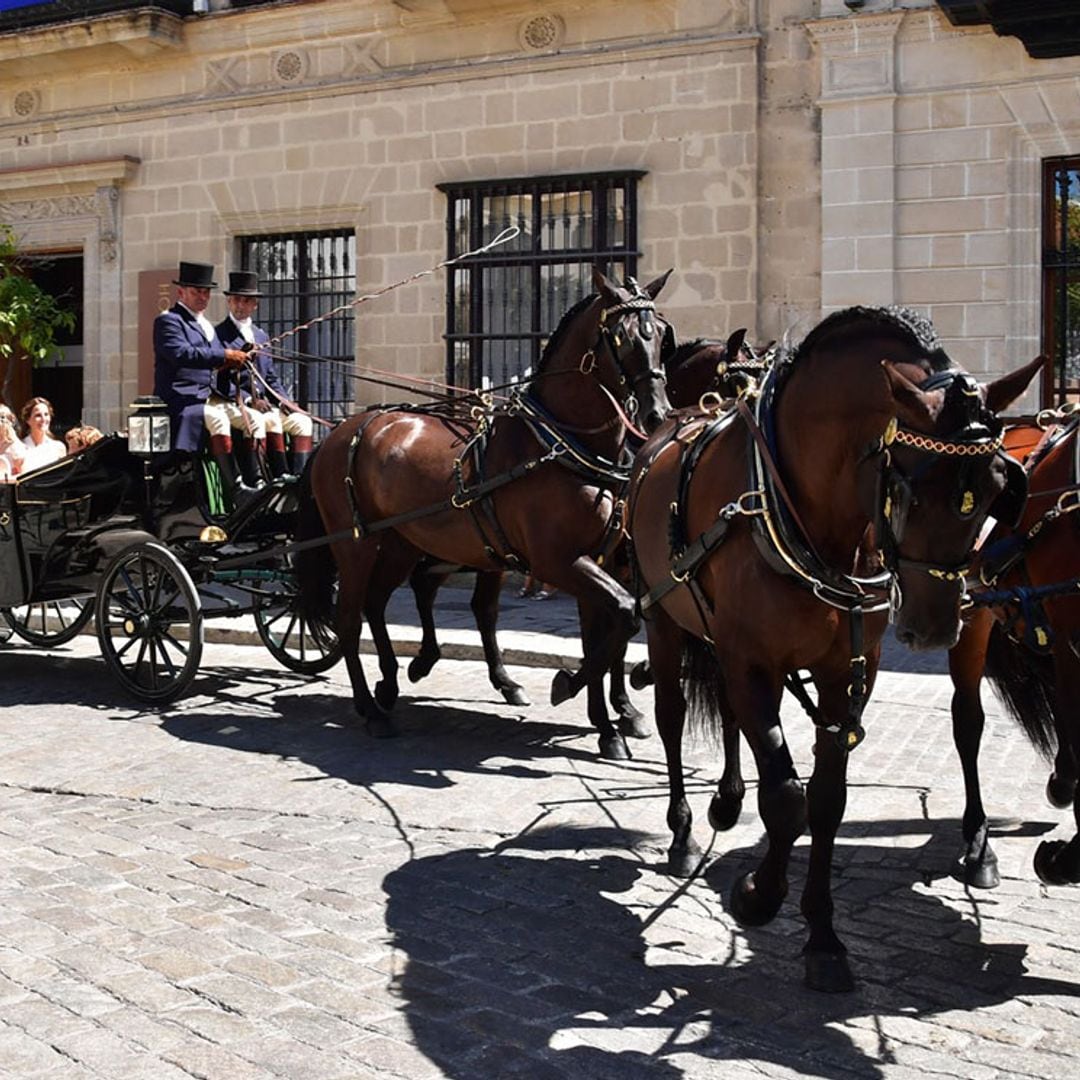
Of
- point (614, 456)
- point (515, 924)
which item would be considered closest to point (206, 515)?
point (614, 456)

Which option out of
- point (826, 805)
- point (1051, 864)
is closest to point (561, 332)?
point (826, 805)

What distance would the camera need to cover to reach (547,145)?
14.2 m

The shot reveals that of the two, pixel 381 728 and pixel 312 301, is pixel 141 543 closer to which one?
pixel 381 728

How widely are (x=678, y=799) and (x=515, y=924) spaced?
94 centimetres

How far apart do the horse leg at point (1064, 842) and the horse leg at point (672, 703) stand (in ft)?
4.01

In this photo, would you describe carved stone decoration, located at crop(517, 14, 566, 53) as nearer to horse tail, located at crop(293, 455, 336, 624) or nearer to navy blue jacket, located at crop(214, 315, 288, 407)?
navy blue jacket, located at crop(214, 315, 288, 407)

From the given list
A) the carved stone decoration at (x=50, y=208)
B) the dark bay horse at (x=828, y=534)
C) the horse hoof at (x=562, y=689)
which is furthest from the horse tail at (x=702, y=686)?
the carved stone decoration at (x=50, y=208)

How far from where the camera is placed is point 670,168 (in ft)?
45.0

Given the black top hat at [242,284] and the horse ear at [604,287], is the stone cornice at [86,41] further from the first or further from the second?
the horse ear at [604,287]

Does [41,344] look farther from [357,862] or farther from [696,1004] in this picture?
[696,1004]

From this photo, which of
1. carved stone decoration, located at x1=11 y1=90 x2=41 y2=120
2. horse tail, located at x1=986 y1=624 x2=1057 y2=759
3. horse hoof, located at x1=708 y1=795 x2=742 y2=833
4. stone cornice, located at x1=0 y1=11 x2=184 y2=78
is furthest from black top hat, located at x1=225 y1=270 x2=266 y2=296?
carved stone decoration, located at x1=11 y1=90 x2=41 y2=120

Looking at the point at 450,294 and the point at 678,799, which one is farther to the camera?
the point at 450,294

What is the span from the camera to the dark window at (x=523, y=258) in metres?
14.1

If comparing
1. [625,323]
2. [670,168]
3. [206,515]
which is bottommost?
[206,515]
